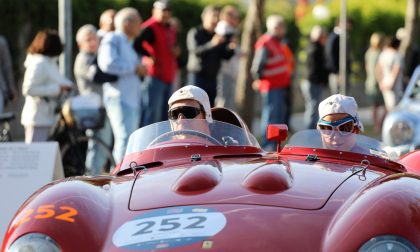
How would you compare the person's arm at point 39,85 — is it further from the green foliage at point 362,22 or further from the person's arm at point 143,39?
the green foliage at point 362,22

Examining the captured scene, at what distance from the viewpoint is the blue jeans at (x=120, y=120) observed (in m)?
13.1

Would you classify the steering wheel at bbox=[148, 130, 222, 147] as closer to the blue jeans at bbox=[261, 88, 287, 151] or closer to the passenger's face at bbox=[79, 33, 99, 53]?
the passenger's face at bbox=[79, 33, 99, 53]

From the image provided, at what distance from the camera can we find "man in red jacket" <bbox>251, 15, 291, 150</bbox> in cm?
1783

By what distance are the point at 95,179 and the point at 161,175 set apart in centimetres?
38

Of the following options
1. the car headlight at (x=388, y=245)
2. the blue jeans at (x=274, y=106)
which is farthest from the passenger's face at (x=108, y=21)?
the car headlight at (x=388, y=245)

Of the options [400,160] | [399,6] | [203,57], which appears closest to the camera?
[400,160]

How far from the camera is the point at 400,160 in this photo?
26.6 feet

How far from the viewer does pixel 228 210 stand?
6.02 m

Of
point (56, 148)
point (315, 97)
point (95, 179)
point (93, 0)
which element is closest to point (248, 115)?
point (315, 97)

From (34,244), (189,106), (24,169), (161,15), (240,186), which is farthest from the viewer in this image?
(161,15)

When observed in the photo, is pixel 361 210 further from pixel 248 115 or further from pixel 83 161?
pixel 248 115

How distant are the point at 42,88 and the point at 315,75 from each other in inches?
331

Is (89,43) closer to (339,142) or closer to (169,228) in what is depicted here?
(339,142)

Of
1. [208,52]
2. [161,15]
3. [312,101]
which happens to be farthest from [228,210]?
[312,101]
